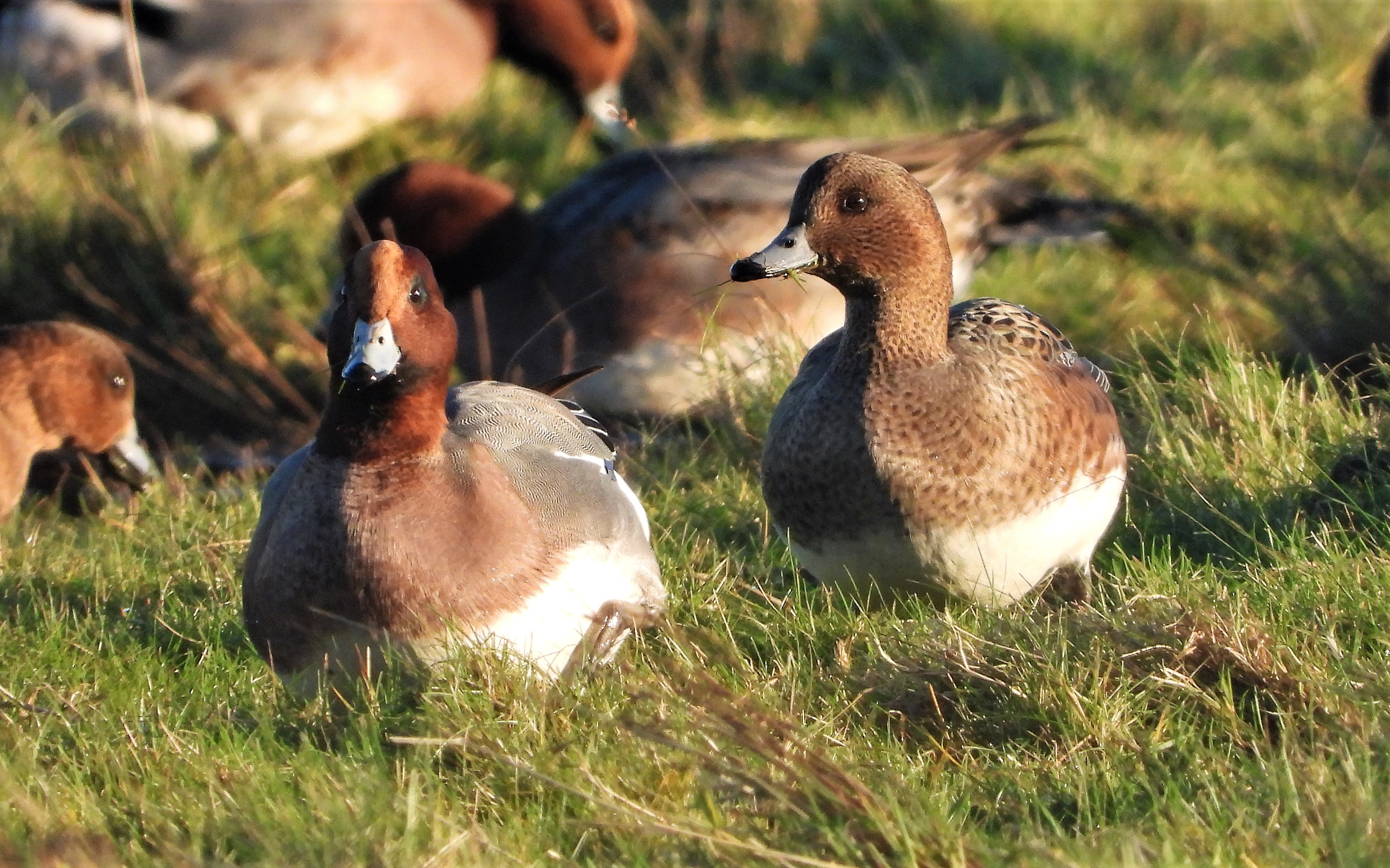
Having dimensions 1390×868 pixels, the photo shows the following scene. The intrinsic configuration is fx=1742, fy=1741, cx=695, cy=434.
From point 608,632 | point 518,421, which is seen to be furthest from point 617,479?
point 608,632

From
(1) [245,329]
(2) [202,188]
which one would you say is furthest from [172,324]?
(2) [202,188]

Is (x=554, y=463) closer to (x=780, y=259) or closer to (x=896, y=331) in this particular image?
(x=780, y=259)

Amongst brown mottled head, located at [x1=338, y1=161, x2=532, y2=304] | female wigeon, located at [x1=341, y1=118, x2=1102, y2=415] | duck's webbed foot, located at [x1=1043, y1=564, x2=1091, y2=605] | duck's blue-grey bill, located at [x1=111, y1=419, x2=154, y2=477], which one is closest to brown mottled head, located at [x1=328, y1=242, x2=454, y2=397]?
duck's webbed foot, located at [x1=1043, y1=564, x2=1091, y2=605]

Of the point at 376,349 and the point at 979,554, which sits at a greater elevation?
the point at 376,349

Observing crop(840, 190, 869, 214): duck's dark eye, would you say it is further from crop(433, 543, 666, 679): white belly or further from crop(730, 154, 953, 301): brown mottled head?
crop(433, 543, 666, 679): white belly

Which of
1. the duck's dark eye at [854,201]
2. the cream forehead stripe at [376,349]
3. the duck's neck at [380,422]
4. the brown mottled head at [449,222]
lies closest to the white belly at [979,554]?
the duck's dark eye at [854,201]

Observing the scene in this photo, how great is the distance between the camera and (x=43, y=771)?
281 cm

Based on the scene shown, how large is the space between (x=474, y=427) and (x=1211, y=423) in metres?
→ 1.79

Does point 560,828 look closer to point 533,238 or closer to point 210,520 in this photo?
point 210,520

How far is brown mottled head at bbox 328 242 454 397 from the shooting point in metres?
2.99

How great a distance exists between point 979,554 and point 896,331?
488 mm

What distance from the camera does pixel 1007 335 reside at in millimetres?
3816

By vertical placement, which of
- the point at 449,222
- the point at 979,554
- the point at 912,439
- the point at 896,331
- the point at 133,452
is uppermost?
the point at 896,331

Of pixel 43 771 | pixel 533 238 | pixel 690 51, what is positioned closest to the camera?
pixel 43 771
